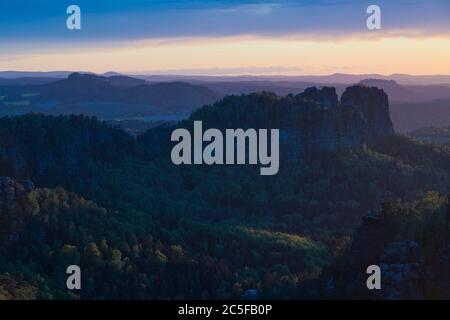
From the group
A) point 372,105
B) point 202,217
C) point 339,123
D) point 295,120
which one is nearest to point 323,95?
point 339,123

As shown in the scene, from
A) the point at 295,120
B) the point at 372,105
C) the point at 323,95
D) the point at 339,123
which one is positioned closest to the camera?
the point at 295,120

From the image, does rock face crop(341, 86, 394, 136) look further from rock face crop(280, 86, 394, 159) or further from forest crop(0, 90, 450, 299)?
forest crop(0, 90, 450, 299)

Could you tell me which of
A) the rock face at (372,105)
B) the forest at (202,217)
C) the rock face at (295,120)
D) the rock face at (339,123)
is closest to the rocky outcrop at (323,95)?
the rock face at (339,123)

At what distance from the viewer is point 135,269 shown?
65688mm

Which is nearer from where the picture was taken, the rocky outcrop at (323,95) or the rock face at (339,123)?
the rock face at (339,123)

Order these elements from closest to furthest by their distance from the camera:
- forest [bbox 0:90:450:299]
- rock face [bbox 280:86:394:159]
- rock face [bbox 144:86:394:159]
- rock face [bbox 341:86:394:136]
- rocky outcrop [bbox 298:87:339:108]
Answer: forest [bbox 0:90:450:299] < rock face [bbox 144:86:394:159] < rock face [bbox 280:86:394:159] < rocky outcrop [bbox 298:87:339:108] < rock face [bbox 341:86:394:136]

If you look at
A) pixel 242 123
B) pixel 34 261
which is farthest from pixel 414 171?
pixel 34 261

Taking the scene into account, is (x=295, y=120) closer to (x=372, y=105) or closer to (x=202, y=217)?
(x=372, y=105)

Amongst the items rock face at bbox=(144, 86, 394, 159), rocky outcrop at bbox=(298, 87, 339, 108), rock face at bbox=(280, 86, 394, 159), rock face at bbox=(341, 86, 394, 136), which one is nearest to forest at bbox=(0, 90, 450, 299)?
rock face at bbox=(144, 86, 394, 159)

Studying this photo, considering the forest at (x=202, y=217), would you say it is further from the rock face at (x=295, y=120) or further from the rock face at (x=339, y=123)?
the rock face at (x=339, y=123)

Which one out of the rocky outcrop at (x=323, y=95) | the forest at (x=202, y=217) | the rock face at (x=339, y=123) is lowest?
the forest at (x=202, y=217)
